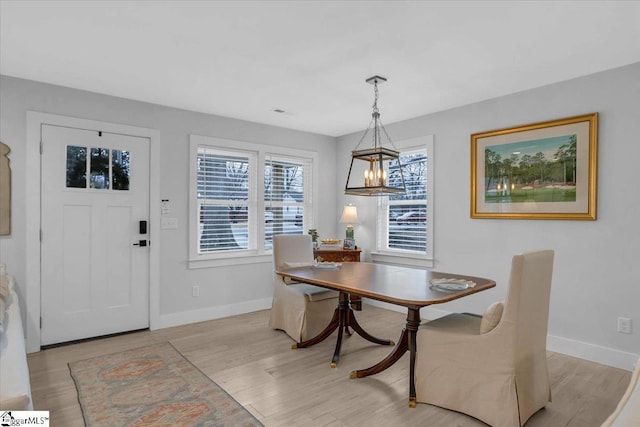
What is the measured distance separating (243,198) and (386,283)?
2583 millimetres

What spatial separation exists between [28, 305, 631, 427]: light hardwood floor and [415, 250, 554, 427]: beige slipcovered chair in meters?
0.12

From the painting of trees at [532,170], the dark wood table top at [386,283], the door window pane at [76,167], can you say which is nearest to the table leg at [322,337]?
the dark wood table top at [386,283]

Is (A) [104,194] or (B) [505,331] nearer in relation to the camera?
(B) [505,331]

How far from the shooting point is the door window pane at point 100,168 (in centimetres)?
369

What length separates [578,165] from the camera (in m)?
3.26

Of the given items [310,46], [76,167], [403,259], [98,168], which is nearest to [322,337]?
[403,259]

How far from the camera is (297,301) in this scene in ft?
11.9

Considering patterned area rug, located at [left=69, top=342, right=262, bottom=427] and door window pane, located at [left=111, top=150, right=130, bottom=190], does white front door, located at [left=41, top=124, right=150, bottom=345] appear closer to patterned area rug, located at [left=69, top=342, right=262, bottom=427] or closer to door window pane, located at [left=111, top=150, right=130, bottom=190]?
door window pane, located at [left=111, top=150, right=130, bottom=190]

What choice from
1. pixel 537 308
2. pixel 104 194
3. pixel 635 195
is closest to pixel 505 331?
pixel 537 308

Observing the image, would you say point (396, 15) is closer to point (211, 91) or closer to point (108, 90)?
point (211, 91)

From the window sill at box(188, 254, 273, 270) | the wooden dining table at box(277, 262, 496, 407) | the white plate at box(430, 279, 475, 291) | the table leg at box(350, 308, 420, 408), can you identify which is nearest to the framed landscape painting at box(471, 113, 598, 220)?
the wooden dining table at box(277, 262, 496, 407)

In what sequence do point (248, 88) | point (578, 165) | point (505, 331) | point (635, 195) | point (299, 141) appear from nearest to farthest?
point (505, 331)
point (635, 195)
point (578, 165)
point (248, 88)
point (299, 141)

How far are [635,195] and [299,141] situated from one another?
3.76m

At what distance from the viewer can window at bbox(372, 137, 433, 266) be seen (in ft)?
14.6
